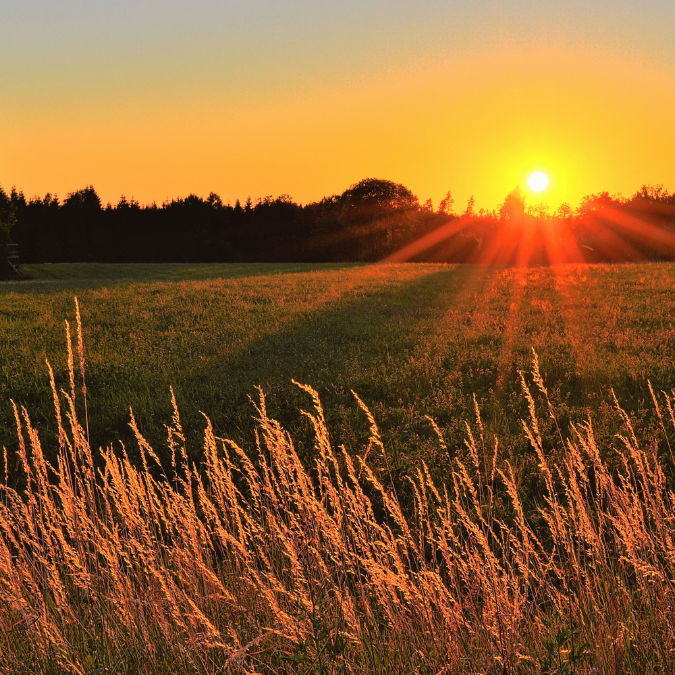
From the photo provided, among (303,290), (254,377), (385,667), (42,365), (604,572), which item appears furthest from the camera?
(303,290)

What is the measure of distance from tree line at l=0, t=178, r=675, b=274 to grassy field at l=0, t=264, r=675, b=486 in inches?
1364

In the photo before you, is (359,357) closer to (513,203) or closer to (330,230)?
(330,230)

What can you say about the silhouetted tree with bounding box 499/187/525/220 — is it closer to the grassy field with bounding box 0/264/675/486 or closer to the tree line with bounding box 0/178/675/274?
the tree line with bounding box 0/178/675/274

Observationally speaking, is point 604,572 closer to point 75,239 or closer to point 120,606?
point 120,606

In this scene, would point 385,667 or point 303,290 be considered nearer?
point 385,667

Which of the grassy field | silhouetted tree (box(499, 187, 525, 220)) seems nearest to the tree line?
silhouetted tree (box(499, 187, 525, 220))

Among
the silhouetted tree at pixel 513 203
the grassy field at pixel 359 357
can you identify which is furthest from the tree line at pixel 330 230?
the grassy field at pixel 359 357

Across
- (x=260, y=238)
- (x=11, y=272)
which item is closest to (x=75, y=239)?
(x=260, y=238)

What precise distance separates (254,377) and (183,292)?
10.3 m

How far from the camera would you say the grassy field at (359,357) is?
23.4ft

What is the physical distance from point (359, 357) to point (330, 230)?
6374 centimetres

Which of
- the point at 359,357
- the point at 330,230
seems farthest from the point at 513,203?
the point at 359,357

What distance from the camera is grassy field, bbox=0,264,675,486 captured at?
280 inches

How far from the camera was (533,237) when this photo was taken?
56.5m
